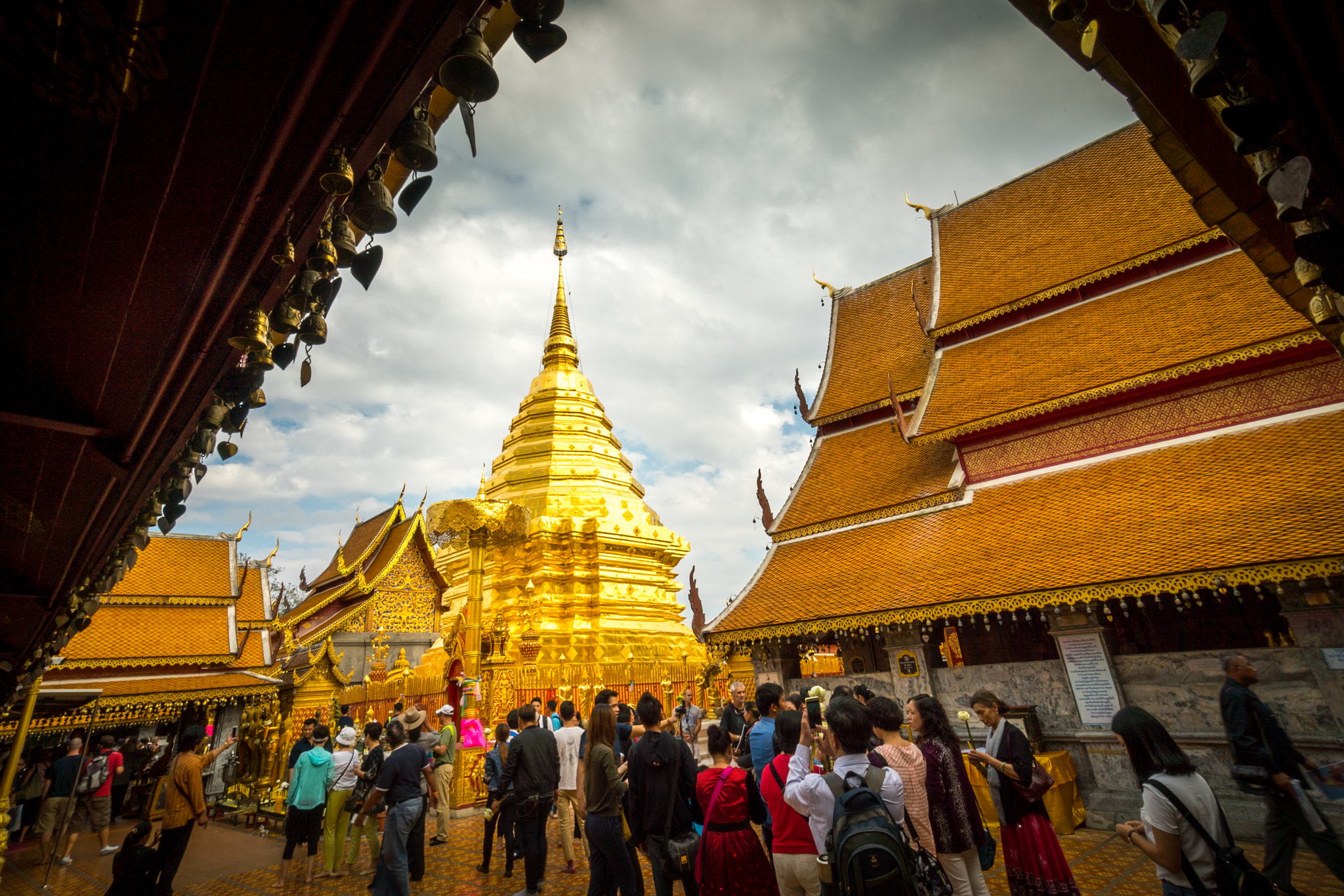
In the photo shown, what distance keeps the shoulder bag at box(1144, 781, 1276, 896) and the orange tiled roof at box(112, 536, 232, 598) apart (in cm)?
1439

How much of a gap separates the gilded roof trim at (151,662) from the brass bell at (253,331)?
11.8 metres

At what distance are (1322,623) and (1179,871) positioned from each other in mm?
4721

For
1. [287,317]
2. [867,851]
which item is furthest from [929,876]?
[287,317]

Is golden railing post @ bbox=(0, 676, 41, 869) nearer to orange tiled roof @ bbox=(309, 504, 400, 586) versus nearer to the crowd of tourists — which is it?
the crowd of tourists

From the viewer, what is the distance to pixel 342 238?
1.54m

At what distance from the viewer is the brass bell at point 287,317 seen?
173 centimetres

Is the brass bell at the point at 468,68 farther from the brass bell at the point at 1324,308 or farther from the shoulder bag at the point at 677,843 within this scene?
the shoulder bag at the point at 677,843

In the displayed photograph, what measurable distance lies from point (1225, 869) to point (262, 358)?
3761 mm

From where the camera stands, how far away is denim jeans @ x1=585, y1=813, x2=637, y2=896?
377 cm

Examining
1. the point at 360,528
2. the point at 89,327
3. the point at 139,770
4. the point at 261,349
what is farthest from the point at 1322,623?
the point at 360,528

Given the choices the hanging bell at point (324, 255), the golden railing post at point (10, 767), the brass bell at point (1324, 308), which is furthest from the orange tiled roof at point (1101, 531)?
Answer: the golden railing post at point (10, 767)

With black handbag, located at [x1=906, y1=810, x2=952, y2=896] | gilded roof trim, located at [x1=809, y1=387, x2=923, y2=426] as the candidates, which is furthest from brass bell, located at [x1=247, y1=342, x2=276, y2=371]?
gilded roof trim, located at [x1=809, y1=387, x2=923, y2=426]

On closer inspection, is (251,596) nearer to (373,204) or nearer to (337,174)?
(373,204)

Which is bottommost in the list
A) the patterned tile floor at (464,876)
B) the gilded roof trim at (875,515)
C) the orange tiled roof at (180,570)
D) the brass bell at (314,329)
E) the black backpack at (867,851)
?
the patterned tile floor at (464,876)
